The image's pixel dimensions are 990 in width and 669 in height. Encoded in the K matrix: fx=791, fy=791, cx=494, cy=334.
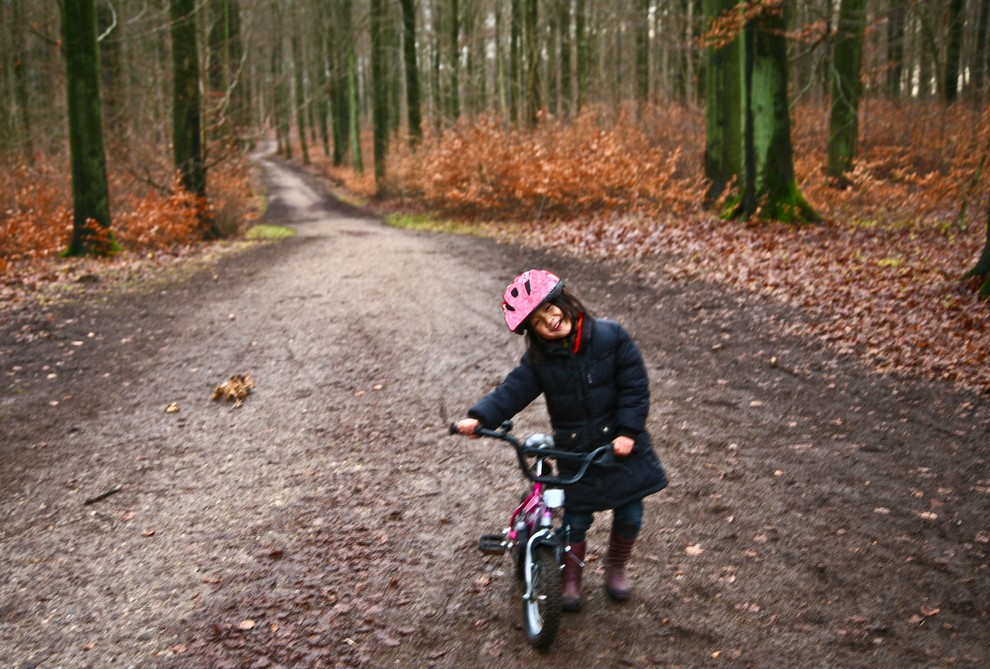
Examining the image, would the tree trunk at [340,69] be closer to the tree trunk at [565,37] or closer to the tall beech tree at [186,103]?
the tree trunk at [565,37]

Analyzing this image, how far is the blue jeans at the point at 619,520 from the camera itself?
3883 millimetres

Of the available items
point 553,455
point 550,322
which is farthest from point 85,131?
point 553,455

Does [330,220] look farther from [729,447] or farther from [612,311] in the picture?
[729,447]

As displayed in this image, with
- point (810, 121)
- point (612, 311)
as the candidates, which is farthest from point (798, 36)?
point (810, 121)

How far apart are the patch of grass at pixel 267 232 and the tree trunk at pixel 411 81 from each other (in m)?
6.31

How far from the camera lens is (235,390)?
7793mm

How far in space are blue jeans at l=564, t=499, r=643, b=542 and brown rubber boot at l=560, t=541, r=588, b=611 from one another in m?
0.06

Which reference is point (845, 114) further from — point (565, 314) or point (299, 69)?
point (299, 69)

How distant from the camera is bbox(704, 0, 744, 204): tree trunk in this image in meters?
16.4

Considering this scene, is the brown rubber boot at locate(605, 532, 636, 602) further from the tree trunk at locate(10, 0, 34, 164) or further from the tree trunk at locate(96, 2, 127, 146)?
the tree trunk at locate(10, 0, 34, 164)

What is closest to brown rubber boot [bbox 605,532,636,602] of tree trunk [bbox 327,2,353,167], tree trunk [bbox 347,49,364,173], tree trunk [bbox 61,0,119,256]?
tree trunk [bbox 61,0,119,256]

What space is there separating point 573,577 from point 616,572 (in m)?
0.25

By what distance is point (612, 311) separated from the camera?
10.4m

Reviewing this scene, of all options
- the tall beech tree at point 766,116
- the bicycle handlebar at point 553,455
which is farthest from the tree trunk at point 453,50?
the bicycle handlebar at point 553,455
